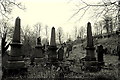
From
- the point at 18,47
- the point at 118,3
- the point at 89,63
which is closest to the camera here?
the point at 118,3

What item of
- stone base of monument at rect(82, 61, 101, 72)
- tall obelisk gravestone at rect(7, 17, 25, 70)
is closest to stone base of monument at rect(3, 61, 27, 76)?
tall obelisk gravestone at rect(7, 17, 25, 70)

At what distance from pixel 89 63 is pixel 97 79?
5207mm

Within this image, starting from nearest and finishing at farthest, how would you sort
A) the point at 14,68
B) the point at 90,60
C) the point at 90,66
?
the point at 14,68 < the point at 90,66 < the point at 90,60

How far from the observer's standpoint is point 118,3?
606 cm

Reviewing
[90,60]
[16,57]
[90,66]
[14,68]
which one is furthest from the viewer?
[90,60]

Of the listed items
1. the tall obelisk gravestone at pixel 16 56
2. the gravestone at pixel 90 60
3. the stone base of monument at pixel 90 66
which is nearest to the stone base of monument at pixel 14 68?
the tall obelisk gravestone at pixel 16 56

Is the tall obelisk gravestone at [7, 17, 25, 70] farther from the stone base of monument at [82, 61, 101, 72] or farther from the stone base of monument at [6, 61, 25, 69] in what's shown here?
the stone base of monument at [82, 61, 101, 72]

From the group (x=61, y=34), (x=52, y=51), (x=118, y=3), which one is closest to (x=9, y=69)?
(x=52, y=51)

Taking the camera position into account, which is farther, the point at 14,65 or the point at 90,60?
the point at 90,60

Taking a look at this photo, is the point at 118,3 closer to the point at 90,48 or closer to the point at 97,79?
the point at 97,79

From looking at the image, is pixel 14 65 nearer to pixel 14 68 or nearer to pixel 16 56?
pixel 14 68

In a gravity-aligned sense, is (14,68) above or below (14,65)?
below

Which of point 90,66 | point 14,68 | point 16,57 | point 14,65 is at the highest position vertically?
point 16,57

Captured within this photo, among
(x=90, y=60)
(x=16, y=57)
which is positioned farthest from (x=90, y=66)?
(x=16, y=57)
